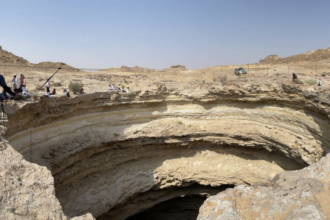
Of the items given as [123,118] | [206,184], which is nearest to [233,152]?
[206,184]

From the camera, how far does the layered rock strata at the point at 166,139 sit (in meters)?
9.59

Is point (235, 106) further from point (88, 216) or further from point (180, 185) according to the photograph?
point (88, 216)

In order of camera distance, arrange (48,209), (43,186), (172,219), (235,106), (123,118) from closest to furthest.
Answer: (48,209) < (43,186) < (123,118) < (235,106) < (172,219)

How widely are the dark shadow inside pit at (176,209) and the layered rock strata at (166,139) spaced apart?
151 cm

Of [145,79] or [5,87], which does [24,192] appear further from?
[145,79]

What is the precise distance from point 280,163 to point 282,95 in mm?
3750

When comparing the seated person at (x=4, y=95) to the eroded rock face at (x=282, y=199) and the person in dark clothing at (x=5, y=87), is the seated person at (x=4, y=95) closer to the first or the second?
the person in dark clothing at (x=5, y=87)

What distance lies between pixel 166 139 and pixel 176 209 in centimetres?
562

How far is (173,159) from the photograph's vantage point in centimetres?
1342

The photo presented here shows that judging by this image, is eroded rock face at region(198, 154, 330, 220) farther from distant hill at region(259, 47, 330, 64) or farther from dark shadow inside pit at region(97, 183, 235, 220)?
distant hill at region(259, 47, 330, 64)

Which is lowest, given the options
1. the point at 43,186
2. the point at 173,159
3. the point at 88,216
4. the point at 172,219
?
the point at 172,219

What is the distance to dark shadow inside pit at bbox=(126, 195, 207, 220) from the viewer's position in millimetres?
14192

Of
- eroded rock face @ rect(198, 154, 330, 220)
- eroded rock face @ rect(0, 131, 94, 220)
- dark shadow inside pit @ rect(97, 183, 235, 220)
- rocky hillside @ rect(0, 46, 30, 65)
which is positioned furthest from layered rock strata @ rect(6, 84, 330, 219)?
rocky hillside @ rect(0, 46, 30, 65)

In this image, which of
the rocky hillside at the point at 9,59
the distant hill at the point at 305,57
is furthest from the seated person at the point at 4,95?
the distant hill at the point at 305,57
